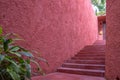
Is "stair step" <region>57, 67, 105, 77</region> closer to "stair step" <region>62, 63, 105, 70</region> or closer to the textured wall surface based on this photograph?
"stair step" <region>62, 63, 105, 70</region>

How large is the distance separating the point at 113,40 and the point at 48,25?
1.88 metres

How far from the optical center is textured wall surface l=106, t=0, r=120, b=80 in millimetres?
3213

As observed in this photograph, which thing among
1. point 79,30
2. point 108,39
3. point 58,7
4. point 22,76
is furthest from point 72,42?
point 22,76

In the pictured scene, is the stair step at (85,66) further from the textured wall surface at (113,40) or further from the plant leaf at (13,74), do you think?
the plant leaf at (13,74)

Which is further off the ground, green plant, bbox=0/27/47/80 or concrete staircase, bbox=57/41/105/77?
green plant, bbox=0/27/47/80

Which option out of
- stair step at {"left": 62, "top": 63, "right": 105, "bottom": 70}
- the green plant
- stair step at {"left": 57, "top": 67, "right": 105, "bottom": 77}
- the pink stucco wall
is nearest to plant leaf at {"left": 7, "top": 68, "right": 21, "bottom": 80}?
the green plant

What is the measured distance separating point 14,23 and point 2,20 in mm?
292

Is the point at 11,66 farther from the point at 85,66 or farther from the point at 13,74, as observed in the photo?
the point at 85,66

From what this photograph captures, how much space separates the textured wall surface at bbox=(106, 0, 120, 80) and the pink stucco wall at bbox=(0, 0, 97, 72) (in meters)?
1.68

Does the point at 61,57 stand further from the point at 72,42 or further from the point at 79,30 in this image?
the point at 79,30

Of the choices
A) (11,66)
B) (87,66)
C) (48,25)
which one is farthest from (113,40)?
(11,66)

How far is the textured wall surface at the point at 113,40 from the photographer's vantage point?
3.21 m

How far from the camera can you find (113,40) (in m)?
3.35

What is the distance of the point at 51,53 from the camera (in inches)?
181
